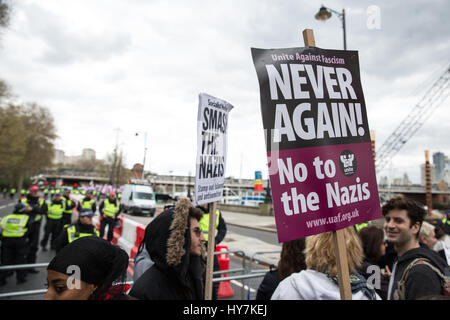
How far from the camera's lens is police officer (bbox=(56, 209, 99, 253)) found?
504cm

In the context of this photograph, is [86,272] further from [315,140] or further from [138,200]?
[138,200]

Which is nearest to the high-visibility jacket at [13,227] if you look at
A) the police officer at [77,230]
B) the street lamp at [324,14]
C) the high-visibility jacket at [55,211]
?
the police officer at [77,230]

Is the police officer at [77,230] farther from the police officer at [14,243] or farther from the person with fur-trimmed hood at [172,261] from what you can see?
the person with fur-trimmed hood at [172,261]

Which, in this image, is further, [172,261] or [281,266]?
[281,266]

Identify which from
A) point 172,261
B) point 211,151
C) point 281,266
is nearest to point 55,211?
point 211,151

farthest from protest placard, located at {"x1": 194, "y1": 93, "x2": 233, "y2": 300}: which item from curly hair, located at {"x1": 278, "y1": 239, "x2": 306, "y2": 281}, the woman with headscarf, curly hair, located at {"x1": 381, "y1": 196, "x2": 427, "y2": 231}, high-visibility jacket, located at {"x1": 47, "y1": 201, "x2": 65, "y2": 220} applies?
high-visibility jacket, located at {"x1": 47, "y1": 201, "x2": 65, "y2": 220}

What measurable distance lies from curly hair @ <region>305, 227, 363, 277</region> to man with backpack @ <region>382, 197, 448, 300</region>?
381 millimetres

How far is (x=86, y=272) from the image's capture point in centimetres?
138

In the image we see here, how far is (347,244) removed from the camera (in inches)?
78.2

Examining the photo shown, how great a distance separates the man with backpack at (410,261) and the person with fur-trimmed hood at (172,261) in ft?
4.92

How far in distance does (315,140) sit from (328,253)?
30.4 inches
